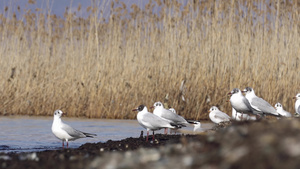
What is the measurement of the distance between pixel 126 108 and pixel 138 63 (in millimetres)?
1041

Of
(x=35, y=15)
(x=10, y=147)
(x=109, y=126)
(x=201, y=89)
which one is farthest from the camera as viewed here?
(x=35, y=15)

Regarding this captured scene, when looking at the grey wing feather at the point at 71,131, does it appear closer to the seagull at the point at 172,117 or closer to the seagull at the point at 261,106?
the seagull at the point at 172,117

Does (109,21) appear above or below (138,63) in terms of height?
above

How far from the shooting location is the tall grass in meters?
11.1

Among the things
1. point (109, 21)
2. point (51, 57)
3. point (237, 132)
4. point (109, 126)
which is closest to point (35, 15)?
point (51, 57)

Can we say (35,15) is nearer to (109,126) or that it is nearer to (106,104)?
(106,104)

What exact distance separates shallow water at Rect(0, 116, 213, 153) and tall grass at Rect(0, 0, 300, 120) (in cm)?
64

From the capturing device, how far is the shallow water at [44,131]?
7266 mm

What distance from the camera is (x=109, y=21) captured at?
39.8ft

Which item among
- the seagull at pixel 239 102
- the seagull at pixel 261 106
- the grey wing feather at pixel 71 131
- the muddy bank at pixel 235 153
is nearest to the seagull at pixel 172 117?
the seagull at pixel 239 102

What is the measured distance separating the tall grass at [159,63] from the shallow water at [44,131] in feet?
2.11

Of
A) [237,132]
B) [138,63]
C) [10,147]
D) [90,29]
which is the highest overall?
[90,29]

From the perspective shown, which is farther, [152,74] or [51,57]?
[51,57]

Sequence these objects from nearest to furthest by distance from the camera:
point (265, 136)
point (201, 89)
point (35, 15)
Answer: point (265, 136)
point (201, 89)
point (35, 15)
